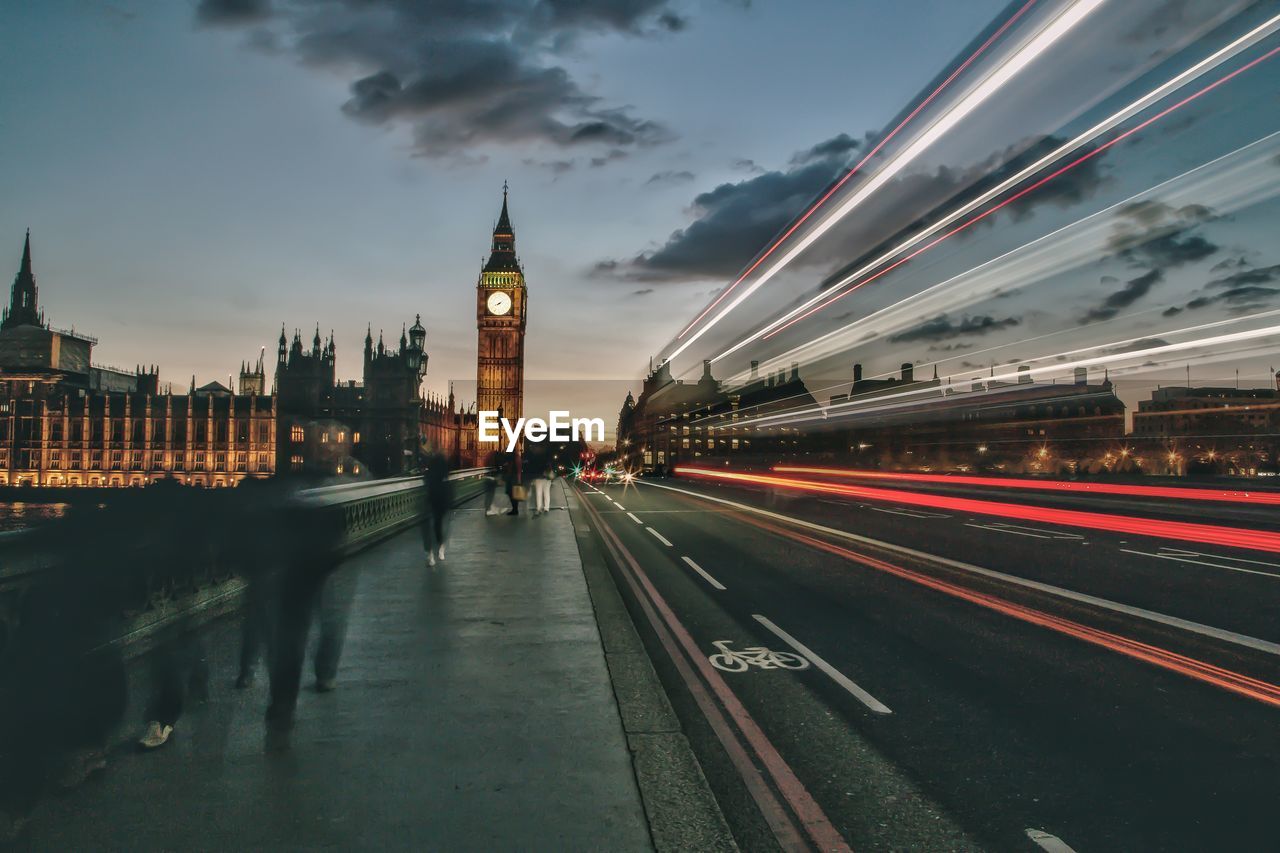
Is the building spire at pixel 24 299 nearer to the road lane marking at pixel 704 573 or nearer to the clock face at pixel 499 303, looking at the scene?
the clock face at pixel 499 303

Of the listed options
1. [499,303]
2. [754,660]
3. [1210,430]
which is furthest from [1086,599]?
[1210,430]

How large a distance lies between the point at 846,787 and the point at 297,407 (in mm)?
135578

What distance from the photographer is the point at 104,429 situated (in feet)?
426

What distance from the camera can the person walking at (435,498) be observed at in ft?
39.0

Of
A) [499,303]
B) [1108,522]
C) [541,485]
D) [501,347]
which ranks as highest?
[499,303]

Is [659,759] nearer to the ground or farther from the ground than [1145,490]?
nearer to the ground

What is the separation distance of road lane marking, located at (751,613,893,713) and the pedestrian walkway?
1891 millimetres

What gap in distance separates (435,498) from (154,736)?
754cm

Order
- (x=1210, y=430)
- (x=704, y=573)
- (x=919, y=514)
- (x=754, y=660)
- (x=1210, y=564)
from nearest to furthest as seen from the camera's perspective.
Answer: (x=754, y=660) < (x=704, y=573) < (x=1210, y=564) < (x=919, y=514) < (x=1210, y=430)

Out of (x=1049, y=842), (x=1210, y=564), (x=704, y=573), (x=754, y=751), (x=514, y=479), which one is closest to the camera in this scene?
(x=1049, y=842)

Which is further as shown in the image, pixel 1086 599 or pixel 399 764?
pixel 1086 599

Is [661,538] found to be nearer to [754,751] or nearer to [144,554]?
[754,751]

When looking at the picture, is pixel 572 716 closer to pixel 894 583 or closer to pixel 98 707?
pixel 98 707

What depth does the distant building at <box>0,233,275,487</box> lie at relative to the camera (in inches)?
4998
